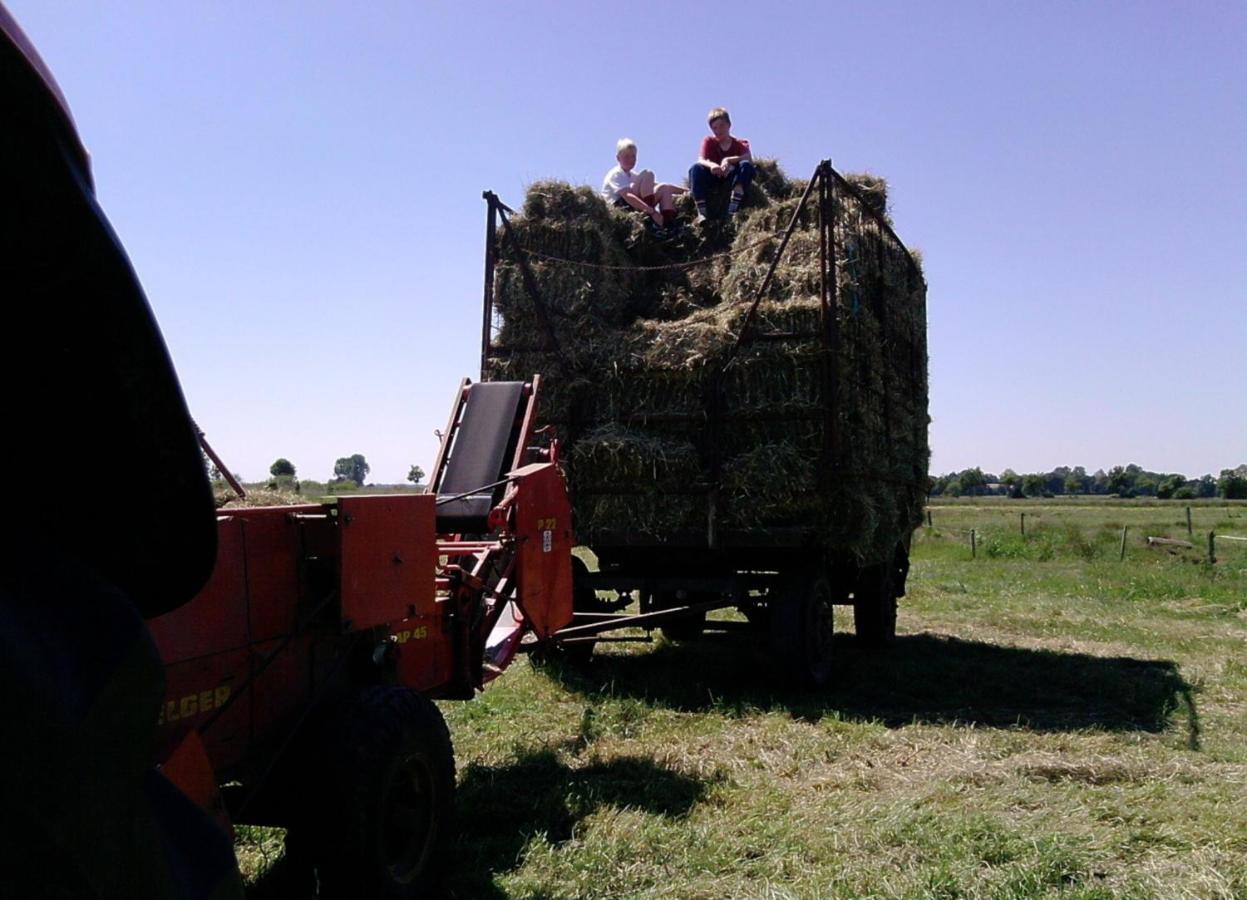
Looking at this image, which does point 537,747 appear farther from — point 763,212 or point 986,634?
point 986,634

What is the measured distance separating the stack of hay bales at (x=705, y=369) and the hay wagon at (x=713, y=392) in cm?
1

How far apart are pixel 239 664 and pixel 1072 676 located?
6.90 m

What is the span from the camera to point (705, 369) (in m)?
7.64

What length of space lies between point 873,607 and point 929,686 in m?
2.23

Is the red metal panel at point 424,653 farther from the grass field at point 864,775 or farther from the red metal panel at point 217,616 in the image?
the red metal panel at point 217,616

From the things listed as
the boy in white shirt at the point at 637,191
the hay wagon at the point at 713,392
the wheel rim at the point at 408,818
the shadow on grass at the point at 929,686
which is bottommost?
the shadow on grass at the point at 929,686

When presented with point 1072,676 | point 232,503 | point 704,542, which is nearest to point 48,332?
point 232,503

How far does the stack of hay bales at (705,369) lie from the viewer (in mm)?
7480

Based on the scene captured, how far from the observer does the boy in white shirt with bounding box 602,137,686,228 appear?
360 inches

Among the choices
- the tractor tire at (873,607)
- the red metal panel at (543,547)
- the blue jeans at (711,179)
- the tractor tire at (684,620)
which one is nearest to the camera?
the red metal panel at (543,547)

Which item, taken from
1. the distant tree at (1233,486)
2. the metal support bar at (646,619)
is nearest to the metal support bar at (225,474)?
the metal support bar at (646,619)

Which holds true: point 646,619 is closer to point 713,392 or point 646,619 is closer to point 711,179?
point 713,392

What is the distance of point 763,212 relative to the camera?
8336 mm

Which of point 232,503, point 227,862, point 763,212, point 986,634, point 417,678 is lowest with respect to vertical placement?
point 986,634
